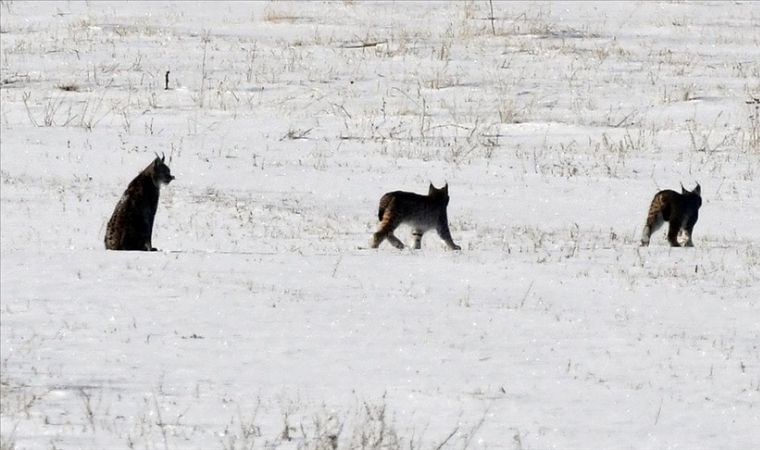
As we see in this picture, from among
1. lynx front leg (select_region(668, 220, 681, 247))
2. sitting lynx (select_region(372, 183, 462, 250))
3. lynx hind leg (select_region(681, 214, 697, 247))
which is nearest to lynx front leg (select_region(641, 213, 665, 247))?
lynx front leg (select_region(668, 220, 681, 247))

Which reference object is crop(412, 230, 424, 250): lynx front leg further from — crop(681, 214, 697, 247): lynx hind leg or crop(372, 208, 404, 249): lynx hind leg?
crop(681, 214, 697, 247): lynx hind leg

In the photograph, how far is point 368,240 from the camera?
13.0 meters

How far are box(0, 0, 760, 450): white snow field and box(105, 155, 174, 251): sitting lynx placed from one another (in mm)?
496

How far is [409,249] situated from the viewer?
1205 cm

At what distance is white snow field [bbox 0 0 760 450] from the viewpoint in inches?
279

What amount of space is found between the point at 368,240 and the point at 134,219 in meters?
2.57

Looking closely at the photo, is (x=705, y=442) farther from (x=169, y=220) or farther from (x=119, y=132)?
(x=119, y=132)

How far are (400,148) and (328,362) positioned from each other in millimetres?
10968

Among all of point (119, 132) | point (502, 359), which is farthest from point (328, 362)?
point (119, 132)

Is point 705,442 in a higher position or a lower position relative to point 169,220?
lower

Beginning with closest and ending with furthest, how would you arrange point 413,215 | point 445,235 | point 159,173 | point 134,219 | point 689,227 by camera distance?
point 134,219
point 413,215
point 159,173
point 445,235
point 689,227

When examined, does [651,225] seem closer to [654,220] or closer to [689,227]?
[654,220]

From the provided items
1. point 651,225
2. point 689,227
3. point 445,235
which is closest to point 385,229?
point 445,235

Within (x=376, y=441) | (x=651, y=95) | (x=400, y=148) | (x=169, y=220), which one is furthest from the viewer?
(x=651, y=95)
